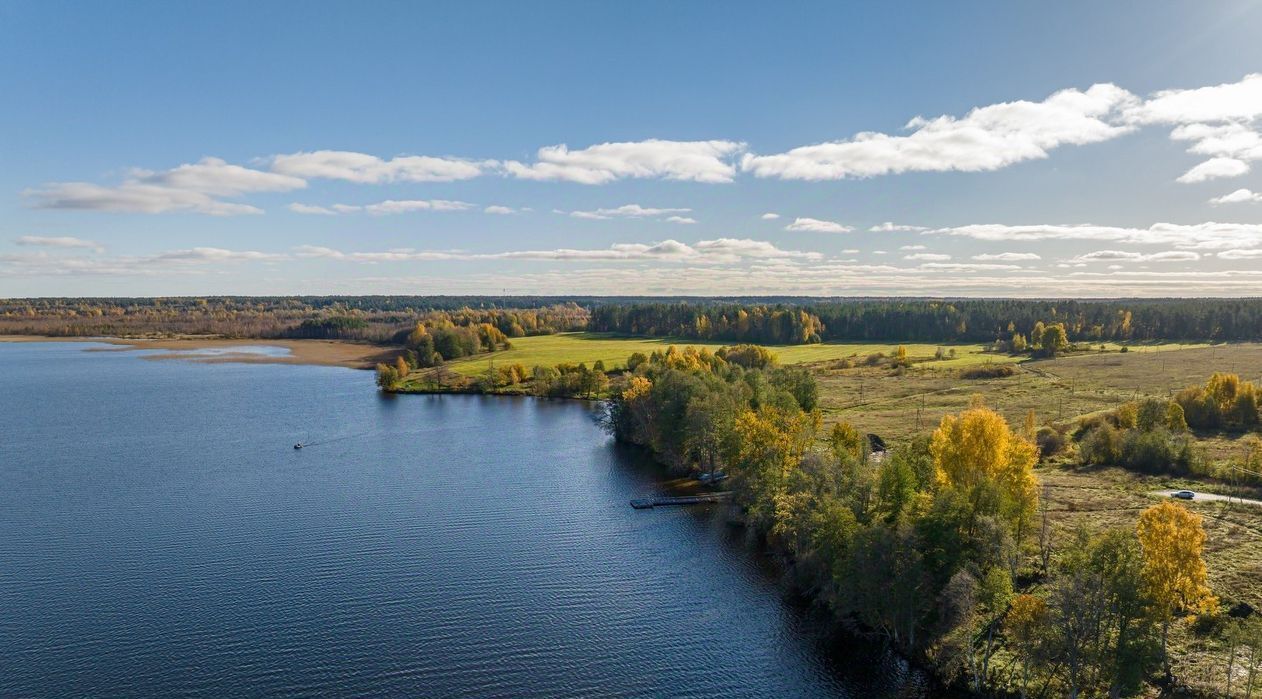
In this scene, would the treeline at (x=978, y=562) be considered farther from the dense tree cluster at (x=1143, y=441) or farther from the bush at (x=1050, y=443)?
the bush at (x=1050, y=443)

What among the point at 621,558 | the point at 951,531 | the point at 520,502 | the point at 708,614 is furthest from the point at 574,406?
the point at 951,531

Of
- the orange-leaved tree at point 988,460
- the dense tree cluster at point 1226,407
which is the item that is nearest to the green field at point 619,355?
the dense tree cluster at point 1226,407

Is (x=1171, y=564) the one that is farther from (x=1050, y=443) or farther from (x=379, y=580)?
(x=1050, y=443)

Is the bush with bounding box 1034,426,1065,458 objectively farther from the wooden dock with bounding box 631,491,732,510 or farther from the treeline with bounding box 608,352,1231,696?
the wooden dock with bounding box 631,491,732,510

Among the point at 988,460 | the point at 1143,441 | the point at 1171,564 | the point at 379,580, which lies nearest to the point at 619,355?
the point at 1143,441

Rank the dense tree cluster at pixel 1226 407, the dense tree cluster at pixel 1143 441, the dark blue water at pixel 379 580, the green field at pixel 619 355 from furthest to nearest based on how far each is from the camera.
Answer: the green field at pixel 619 355
the dense tree cluster at pixel 1226 407
the dense tree cluster at pixel 1143 441
the dark blue water at pixel 379 580

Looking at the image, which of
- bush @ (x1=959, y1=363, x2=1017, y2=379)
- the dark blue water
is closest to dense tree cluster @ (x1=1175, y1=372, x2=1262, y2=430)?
bush @ (x1=959, y1=363, x2=1017, y2=379)
